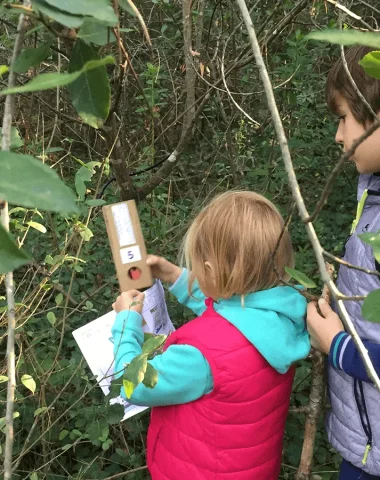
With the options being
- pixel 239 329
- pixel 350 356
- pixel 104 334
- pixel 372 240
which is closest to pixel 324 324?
pixel 350 356

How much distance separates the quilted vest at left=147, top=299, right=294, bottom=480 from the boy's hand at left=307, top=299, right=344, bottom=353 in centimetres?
15

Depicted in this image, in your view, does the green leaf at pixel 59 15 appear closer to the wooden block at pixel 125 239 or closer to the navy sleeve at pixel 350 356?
the wooden block at pixel 125 239

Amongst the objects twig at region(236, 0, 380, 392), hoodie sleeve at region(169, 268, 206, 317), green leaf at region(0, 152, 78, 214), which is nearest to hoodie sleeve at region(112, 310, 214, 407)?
hoodie sleeve at region(169, 268, 206, 317)

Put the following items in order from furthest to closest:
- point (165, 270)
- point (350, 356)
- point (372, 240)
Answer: point (165, 270)
point (350, 356)
point (372, 240)

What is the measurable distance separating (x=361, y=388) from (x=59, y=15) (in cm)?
119

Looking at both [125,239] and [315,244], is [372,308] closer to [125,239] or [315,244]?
[315,244]

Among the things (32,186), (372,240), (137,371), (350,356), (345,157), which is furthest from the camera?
(350,356)

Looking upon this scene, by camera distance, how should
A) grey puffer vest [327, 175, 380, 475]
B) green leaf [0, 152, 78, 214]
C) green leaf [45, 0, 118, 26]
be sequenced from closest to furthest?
green leaf [0, 152, 78, 214] → green leaf [45, 0, 118, 26] → grey puffer vest [327, 175, 380, 475]

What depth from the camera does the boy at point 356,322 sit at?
1.20 m

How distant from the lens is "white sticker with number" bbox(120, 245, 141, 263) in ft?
4.13

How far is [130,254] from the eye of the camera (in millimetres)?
1263

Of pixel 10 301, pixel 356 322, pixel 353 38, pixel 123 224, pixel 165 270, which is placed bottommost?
pixel 356 322

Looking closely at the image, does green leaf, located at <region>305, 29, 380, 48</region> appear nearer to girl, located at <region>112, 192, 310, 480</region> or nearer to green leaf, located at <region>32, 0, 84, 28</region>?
green leaf, located at <region>32, 0, 84, 28</region>

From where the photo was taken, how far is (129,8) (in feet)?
2.23
